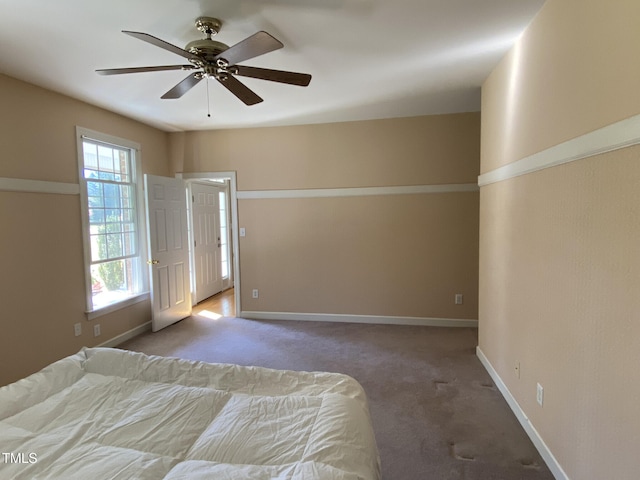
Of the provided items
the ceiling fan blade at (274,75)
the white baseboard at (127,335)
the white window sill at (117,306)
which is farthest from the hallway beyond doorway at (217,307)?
the ceiling fan blade at (274,75)

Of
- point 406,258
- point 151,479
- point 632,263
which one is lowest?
point 151,479

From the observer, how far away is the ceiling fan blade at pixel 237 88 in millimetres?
2266

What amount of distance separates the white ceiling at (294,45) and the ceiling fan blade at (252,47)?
0.98ft

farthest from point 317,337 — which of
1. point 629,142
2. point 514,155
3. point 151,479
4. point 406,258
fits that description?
Result: point 629,142

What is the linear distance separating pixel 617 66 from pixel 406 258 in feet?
10.4

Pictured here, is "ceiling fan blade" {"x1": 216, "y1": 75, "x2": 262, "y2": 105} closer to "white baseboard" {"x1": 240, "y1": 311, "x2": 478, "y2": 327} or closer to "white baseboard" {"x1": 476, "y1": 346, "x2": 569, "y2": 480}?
"white baseboard" {"x1": 476, "y1": 346, "x2": 569, "y2": 480}

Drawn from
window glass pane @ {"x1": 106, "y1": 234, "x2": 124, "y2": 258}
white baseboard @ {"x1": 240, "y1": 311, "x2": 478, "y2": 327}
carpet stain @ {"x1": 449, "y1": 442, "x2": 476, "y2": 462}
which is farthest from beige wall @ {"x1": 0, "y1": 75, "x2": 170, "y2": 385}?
carpet stain @ {"x1": 449, "y1": 442, "x2": 476, "y2": 462}

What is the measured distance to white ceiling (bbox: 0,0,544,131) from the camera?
201cm

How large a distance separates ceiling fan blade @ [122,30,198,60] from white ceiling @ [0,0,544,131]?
0.29 meters

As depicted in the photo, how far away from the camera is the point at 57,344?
10.6ft

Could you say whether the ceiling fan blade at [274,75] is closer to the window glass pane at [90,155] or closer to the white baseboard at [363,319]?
the window glass pane at [90,155]

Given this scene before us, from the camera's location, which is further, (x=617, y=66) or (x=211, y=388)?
(x=211, y=388)

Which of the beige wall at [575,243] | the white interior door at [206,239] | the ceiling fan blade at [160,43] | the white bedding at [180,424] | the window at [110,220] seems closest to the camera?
the white bedding at [180,424]

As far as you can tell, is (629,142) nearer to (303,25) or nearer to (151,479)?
(303,25)
